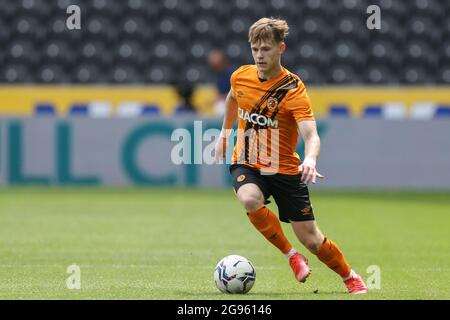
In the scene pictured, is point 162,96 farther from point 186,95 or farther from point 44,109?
point 44,109

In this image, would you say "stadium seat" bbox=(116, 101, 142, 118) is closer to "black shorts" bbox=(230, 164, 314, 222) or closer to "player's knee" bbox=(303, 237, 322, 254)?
"black shorts" bbox=(230, 164, 314, 222)

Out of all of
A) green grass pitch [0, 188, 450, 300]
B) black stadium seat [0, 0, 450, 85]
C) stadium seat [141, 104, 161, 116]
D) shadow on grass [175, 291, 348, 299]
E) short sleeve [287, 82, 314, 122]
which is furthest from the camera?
black stadium seat [0, 0, 450, 85]

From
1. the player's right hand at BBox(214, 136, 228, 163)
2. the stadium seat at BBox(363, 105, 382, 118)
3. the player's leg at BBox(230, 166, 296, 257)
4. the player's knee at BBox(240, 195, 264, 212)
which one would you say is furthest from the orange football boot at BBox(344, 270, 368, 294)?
the stadium seat at BBox(363, 105, 382, 118)

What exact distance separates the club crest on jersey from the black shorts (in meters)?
0.46

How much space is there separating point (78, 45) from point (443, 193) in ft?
25.9

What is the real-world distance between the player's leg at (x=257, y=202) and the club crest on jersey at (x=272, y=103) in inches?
18.5

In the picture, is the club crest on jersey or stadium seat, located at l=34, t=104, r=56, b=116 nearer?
the club crest on jersey

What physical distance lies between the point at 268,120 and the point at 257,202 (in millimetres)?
593

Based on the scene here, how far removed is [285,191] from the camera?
805 cm

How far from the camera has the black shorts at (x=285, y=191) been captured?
7992 mm

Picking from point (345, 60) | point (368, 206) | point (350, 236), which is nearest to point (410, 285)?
point (350, 236)

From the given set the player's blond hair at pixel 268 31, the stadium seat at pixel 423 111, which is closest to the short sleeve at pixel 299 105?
the player's blond hair at pixel 268 31

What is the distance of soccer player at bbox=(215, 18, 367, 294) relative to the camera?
7.93 meters

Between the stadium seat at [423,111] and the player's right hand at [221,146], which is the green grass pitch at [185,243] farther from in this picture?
the stadium seat at [423,111]
